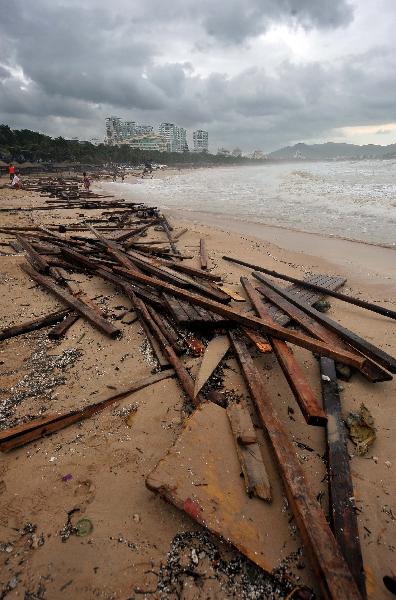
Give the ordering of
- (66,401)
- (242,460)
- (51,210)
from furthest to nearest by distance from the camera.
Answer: (51,210), (66,401), (242,460)

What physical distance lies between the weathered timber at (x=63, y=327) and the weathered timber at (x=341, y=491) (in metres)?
4.03

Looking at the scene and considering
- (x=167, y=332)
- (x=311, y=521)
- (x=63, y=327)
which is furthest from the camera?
(x=63, y=327)

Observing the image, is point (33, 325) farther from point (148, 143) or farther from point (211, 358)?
point (148, 143)

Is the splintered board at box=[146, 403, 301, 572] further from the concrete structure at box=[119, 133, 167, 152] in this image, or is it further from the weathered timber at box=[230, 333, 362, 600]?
the concrete structure at box=[119, 133, 167, 152]

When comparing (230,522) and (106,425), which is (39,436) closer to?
(106,425)

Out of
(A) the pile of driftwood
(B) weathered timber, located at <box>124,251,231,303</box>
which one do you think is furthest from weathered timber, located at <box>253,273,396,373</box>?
(B) weathered timber, located at <box>124,251,231,303</box>

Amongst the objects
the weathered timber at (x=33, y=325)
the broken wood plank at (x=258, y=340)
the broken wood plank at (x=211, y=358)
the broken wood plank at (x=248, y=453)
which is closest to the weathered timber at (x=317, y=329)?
the broken wood plank at (x=258, y=340)

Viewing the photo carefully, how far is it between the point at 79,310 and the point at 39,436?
108 inches

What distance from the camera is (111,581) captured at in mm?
2162

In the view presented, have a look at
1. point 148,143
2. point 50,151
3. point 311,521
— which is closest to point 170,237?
point 311,521

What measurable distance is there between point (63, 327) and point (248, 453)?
12.0 feet

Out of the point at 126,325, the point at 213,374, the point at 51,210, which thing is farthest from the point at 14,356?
the point at 51,210

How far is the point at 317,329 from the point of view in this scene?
486cm

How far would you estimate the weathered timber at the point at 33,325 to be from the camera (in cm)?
492
